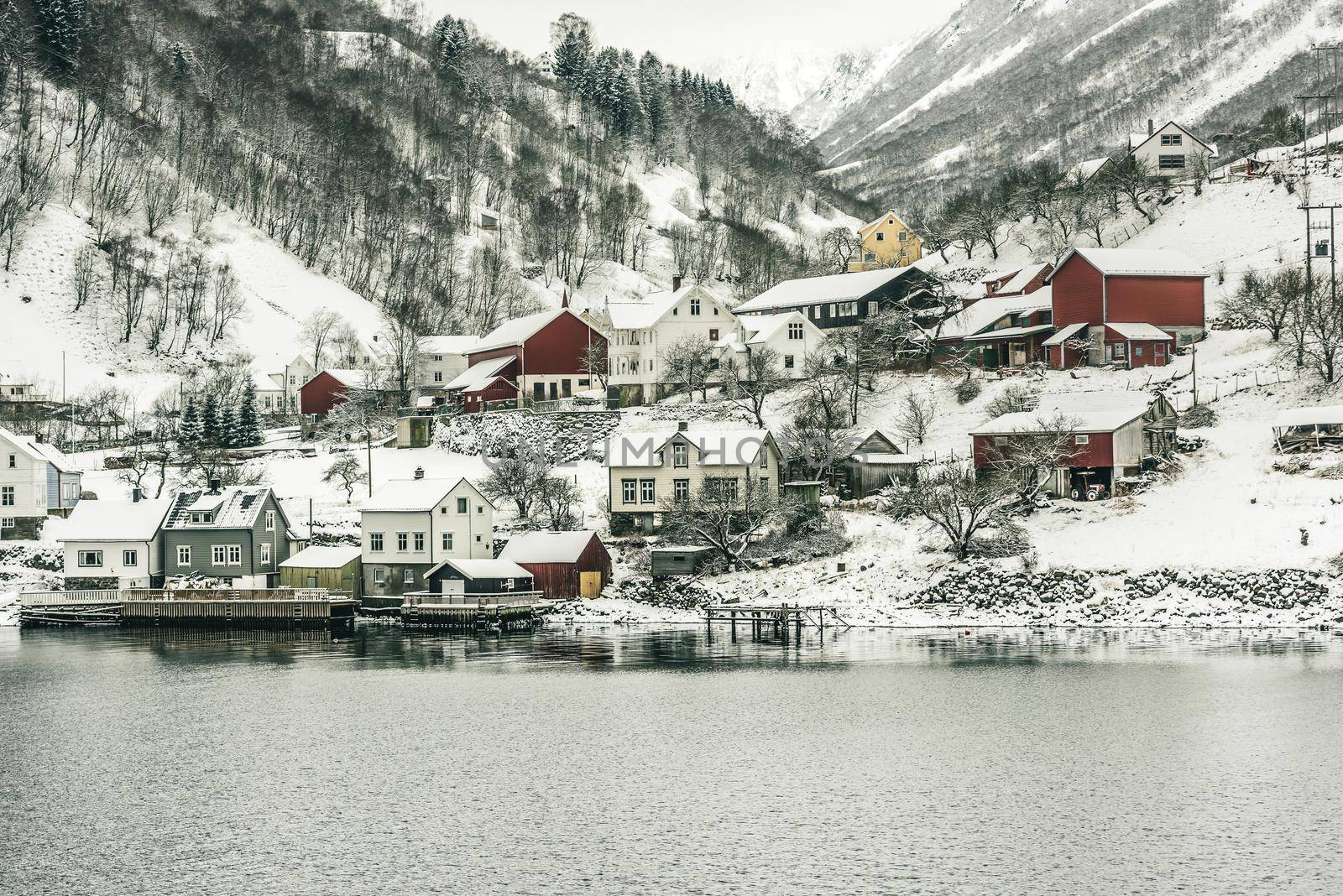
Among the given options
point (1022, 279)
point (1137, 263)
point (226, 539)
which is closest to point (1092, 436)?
point (1137, 263)

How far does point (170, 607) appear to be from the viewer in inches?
2452

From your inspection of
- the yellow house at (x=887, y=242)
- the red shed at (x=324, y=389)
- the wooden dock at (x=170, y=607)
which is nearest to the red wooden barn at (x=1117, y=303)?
the wooden dock at (x=170, y=607)

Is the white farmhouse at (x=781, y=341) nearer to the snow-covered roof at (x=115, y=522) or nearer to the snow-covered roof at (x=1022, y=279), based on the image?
the snow-covered roof at (x=1022, y=279)

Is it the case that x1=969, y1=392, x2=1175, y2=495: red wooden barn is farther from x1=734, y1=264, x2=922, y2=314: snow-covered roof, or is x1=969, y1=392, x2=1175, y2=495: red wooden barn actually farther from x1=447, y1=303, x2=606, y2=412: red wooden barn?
x1=447, y1=303, x2=606, y2=412: red wooden barn

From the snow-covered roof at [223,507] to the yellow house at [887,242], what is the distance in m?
79.6

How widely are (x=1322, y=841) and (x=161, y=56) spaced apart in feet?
495

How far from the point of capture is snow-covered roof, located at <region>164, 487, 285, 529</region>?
209ft

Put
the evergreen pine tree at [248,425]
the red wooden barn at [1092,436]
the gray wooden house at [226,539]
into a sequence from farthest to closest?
the evergreen pine tree at [248,425], the gray wooden house at [226,539], the red wooden barn at [1092,436]

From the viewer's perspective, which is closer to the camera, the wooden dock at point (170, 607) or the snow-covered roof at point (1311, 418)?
the snow-covered roof at point (1311, 418)

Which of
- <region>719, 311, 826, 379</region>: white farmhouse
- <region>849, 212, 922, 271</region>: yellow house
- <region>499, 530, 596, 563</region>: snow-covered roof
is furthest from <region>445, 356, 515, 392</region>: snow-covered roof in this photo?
<region>849, 212, 922, 271</region>: yellow house

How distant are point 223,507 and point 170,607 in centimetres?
510

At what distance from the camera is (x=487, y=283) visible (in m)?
136

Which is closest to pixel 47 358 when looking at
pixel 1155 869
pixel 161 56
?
pixel 161 56

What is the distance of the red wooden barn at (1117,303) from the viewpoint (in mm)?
78125
